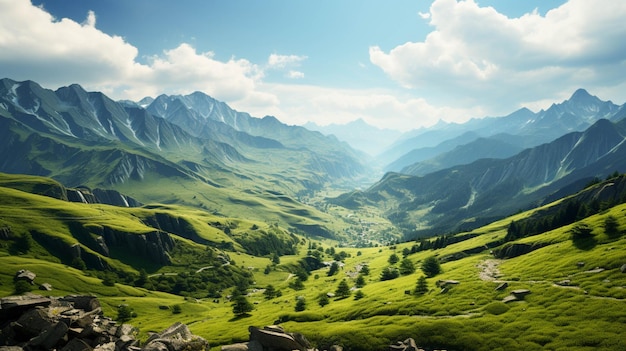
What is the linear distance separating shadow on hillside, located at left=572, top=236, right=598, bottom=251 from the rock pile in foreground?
99.3 m

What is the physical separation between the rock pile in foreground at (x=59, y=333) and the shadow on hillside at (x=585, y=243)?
99.3 meters

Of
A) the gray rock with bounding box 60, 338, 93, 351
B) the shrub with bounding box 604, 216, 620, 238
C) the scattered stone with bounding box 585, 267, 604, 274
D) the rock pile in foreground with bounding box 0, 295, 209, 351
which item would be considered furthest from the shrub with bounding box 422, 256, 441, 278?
the gray rock with bounding box 60, 338, 93, 351

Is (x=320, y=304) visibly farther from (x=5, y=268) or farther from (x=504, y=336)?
(x=5, y=268)

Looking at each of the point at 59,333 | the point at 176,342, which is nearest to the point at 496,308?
the point at 176,342

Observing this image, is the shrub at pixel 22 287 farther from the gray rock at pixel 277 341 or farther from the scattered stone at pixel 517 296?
the scattered stone at pixel 517 296

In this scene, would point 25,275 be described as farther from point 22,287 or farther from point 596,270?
point 596,270

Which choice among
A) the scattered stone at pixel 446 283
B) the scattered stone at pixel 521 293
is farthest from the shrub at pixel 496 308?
the scattered stone at pixel 446 283

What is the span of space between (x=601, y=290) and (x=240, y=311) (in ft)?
397

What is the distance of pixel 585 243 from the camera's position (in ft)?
313

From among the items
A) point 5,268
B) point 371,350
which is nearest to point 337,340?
point 371,350

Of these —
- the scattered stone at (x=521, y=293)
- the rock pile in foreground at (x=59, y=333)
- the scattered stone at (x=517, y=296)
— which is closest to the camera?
the rock pile in foreground at (x=59, y=333)

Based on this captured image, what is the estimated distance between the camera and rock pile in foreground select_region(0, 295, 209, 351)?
2181 inches

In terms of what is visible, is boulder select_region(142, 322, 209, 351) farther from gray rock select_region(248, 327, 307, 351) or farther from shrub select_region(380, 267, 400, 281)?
shrub select_region(380, 267, 400, 281)

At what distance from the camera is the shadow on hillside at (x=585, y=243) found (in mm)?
Answer: 91894
